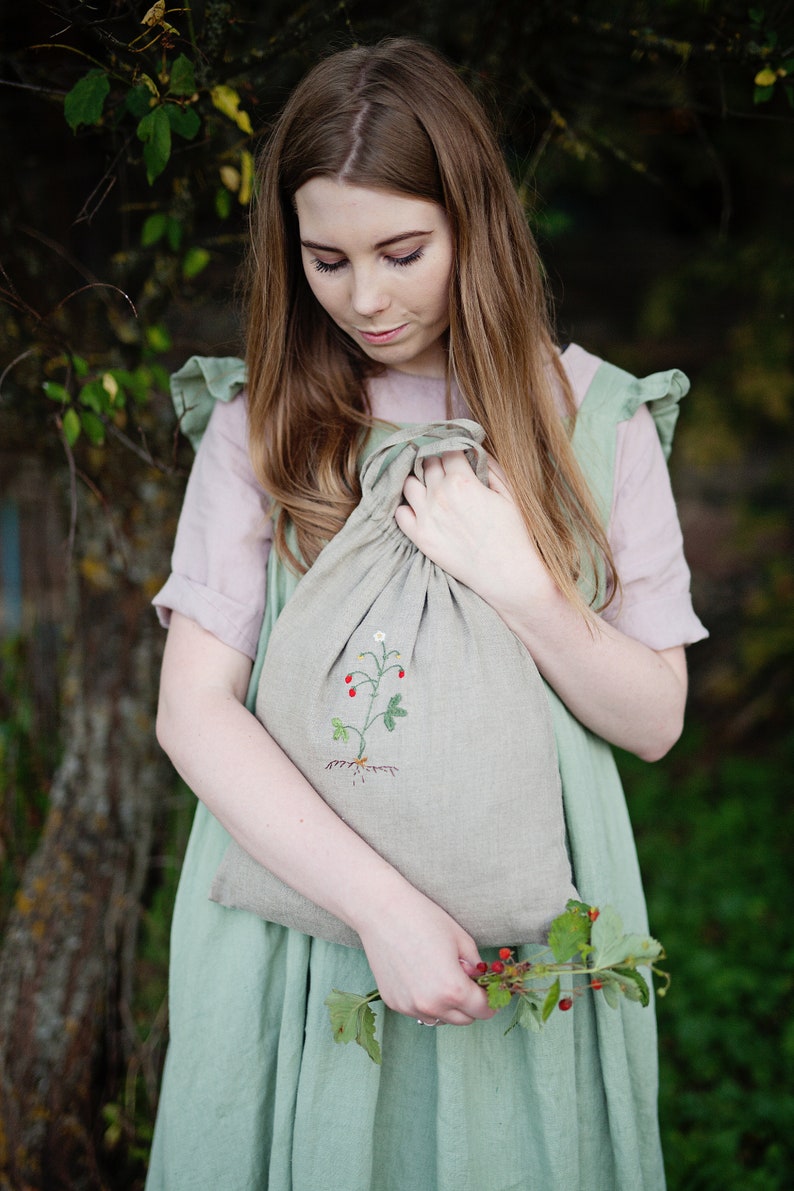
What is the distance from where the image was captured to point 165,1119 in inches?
62.2

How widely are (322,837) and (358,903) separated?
10 centimetres

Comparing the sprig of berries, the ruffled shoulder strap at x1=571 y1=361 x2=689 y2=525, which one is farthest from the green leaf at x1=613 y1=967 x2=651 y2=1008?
the ruffled shoulder strap at x1=571 y1=361 x2=689 y2=525

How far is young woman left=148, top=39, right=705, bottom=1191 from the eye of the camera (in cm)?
136

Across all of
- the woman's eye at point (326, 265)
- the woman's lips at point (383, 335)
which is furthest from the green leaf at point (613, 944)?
the woman's eye at point (326, 265)

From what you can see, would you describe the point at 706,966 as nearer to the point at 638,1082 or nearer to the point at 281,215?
the point at 638,1082

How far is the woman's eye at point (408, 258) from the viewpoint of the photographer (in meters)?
1.37

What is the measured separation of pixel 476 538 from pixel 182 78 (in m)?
0.89

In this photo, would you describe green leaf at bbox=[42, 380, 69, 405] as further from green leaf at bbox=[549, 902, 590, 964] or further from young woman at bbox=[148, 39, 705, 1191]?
green leaf at bbox=[549, 902, 590, 964]

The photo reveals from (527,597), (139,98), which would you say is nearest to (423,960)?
(527,597)

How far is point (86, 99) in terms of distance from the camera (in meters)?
1.50

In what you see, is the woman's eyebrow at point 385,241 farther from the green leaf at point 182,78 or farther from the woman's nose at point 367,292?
the green leaf at point 182,78

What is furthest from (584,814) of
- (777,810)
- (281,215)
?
(777,810)

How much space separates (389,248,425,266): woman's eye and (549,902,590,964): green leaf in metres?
→ 0.93

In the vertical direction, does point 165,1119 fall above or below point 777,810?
below
